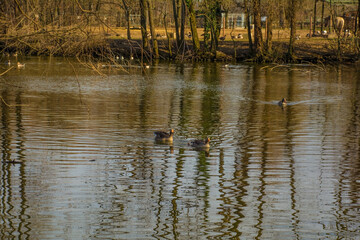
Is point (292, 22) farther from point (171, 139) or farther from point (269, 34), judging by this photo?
point (171, 139)

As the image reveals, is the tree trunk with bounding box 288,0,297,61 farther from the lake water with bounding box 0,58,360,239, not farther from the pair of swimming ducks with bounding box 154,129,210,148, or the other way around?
the pair of swimming ducks with bounding box 154,129,210,148

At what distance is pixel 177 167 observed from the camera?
1462 centimetres

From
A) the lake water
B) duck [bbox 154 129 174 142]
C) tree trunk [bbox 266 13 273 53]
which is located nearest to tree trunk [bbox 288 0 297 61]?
tree trunk [bbox 266 13 273 53]

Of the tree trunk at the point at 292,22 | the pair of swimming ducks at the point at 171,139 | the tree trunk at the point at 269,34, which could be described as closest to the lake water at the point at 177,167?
the pair of swimming ducks at the point at 171,139

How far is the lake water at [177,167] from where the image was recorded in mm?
10547

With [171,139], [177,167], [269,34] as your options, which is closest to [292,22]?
[269,34]

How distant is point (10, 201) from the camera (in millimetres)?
11539

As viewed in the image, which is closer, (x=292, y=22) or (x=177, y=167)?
(x=177, y=167)

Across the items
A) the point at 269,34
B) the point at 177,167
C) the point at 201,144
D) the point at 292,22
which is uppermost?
the point at 292,22

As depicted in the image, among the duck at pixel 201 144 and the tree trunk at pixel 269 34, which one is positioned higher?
the tree trunk at pixel 269 34

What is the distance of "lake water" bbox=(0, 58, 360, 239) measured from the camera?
1055 cm

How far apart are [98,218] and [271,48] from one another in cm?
4287

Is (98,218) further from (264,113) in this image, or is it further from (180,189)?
(264,113)

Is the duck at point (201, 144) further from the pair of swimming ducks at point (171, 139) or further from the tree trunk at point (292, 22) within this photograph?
the tree trunk at point (292, 22)
